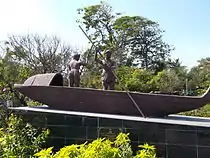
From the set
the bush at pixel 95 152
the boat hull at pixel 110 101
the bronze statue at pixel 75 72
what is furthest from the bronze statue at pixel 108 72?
the bush at pixel 95 152

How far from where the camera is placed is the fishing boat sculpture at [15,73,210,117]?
6578 millimetres

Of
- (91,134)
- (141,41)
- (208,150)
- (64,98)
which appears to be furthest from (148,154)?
(141,41)

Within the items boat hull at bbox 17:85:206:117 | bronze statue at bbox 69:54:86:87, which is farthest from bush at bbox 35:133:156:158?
bronze statue at bbox 69:54:86:87

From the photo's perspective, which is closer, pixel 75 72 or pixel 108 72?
pixel 108 72

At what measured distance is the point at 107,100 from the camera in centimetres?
699

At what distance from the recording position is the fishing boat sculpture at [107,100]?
658 centimetres

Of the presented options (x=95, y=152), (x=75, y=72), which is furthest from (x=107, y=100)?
(x=95, y=152)

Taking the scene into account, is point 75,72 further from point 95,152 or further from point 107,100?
point 95,152

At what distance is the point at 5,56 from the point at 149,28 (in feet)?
44.8

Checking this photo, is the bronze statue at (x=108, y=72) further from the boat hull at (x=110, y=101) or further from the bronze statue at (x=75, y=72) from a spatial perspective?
the boat hull at (x=110, y=101)

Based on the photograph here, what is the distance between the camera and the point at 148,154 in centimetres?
247

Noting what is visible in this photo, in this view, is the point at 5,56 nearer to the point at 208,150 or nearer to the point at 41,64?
the point at 41,64

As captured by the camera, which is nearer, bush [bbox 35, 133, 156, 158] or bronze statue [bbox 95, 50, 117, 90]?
bush [bbox 35, 133, 156, 158]

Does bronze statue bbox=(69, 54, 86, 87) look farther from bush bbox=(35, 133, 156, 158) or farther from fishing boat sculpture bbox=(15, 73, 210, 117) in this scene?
bush bbox=(35, 133, 156, 158)
